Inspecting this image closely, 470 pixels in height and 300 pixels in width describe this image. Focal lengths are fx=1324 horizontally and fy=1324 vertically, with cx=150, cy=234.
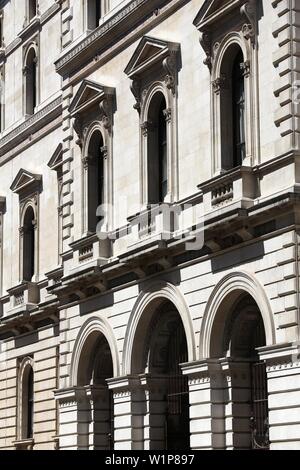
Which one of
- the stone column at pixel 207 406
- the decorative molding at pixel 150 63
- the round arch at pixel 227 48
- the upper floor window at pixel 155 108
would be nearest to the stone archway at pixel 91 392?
the upper floor window at pixel 155 108

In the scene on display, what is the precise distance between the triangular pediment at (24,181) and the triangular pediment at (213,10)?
14.2m

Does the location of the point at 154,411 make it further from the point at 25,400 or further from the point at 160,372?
the point at 25,400

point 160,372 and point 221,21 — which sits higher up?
point 221,21

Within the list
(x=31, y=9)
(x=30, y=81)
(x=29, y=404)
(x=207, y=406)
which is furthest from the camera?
(x=30, y=81)

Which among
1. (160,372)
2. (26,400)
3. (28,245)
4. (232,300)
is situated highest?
(28,245)

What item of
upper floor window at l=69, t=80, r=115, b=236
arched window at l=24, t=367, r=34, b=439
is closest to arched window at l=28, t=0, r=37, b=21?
upper floor window at l=69, t=80, r=115, b=236

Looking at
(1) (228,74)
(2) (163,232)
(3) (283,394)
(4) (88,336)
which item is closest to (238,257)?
(2) (163,232)

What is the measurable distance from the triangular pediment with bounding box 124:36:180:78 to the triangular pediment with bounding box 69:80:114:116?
57.5 inches

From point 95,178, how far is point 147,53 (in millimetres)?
4873

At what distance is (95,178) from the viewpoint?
123ft

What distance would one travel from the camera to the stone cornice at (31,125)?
42969 mm

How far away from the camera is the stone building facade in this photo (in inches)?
1099

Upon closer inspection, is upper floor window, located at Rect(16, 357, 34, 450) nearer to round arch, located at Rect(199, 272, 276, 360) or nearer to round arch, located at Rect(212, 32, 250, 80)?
round arch, located at Rect(199, 272, 276, 360)

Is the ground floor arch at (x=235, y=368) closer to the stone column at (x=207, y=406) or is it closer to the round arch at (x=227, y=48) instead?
the stone column at (x=207, y=406)
